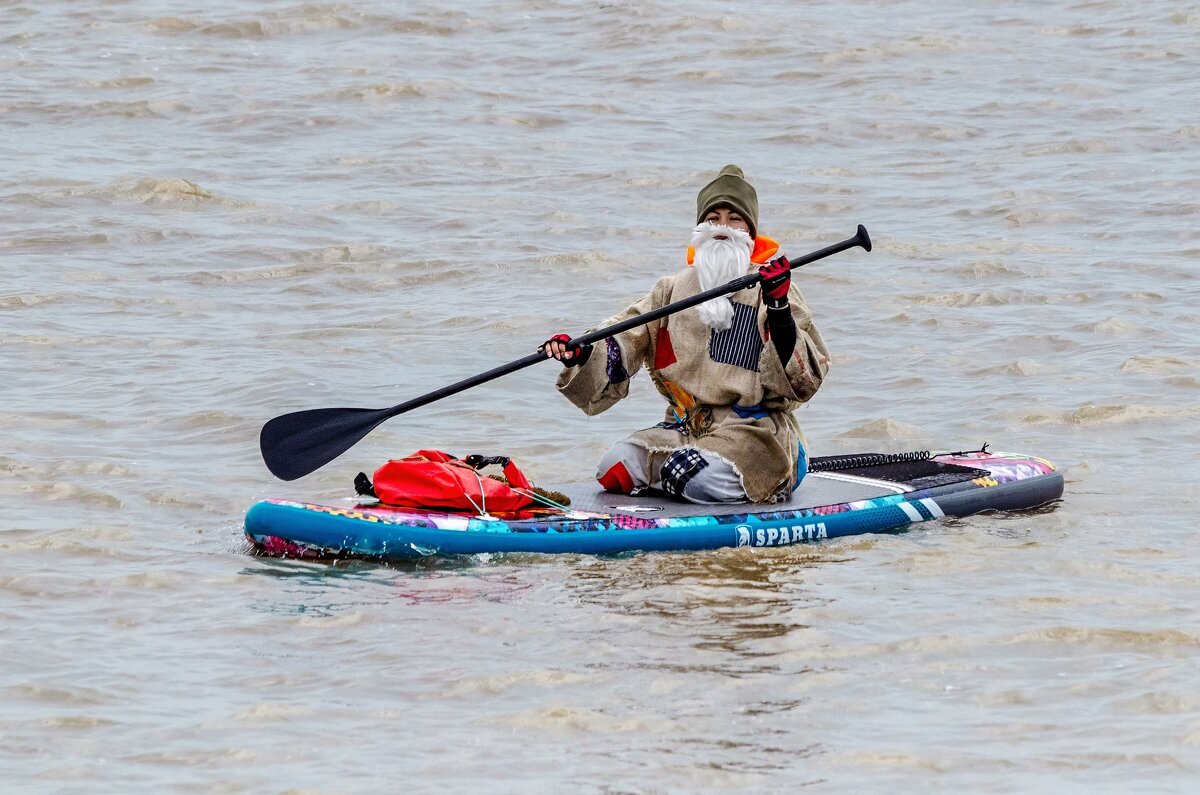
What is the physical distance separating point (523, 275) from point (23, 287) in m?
3.23

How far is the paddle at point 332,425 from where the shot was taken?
6.54m

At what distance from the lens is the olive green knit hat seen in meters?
6.61

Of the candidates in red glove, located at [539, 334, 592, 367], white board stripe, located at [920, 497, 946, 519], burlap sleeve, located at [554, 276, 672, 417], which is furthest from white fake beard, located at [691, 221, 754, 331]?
white board stripe, located at [920, 497, 946, 519]

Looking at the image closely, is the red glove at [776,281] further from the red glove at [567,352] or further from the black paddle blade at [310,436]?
the black paddle blade at [310,436]

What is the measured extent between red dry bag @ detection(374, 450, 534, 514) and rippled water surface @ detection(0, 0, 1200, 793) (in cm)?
28

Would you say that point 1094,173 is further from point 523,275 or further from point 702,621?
point 702,621

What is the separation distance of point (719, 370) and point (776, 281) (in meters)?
0.54

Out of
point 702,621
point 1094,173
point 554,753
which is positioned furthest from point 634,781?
point 1094,173

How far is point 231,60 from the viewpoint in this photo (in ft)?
57.2

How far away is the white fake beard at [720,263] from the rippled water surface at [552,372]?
0.91 m

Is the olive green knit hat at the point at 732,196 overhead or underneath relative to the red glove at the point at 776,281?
overhead

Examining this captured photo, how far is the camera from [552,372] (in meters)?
10.3

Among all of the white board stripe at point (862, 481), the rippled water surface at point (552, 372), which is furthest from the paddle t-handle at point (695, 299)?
the white board stripe at point (862, 481)

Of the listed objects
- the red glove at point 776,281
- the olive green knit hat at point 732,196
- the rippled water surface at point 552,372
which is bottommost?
the rippled water surface at point 552,372
